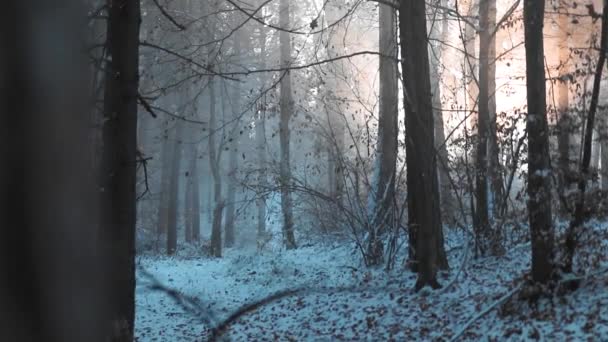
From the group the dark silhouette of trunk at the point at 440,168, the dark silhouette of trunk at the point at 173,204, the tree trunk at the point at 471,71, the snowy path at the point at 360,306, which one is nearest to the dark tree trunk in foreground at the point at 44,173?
the snowy path at the point at 360,306

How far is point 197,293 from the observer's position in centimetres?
1334

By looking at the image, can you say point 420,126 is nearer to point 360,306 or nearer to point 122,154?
point 360,306

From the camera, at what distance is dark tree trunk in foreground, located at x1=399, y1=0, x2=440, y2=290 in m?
9.08

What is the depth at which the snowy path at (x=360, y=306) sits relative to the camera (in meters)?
6.79

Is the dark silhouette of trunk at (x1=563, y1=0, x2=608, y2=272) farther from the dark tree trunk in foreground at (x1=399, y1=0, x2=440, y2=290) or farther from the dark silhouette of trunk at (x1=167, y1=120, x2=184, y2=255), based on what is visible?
the dark silhouette of trunk at (x1=167, y1=120, x2=184, y2=255)

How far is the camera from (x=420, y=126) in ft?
30.3

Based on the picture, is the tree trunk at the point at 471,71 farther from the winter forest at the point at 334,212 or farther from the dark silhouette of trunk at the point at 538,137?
the dark silhouette of trunk at the point at 538,137

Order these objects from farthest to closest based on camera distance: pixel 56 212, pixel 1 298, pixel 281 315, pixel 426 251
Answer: pixel 281 315 < pixel 426 251 < pixel 56 212 < pixel 1 298

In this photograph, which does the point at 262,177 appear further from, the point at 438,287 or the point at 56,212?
the point at 56,212

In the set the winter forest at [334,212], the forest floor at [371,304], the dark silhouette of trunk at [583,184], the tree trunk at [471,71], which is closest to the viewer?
the winter forest at [334,212]

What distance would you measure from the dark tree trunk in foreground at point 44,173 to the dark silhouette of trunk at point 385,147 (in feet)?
25.4

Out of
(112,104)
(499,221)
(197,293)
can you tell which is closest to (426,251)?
(499,221)

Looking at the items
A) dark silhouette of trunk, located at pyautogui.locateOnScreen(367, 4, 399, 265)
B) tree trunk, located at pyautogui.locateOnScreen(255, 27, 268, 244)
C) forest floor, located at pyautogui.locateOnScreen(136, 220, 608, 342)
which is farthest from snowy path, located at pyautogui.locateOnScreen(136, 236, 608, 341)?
tree trunk, located at pyautogui.locateOnScreen(255, 27, 268, 244)

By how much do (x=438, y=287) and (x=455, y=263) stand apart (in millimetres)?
1613
